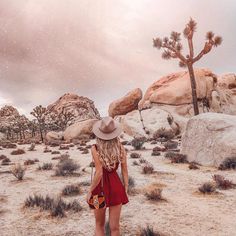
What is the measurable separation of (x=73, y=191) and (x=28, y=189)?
5.50ft

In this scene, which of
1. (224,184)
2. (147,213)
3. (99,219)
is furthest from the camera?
(224,184)

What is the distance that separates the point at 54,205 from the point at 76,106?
370 feet

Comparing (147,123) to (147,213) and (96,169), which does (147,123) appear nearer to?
(147,213)

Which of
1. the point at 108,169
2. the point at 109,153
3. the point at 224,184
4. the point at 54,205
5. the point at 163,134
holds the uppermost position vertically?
the point at 163,134

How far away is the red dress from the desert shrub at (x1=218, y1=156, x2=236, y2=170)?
26.6ft

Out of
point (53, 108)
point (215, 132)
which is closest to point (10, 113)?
point (53, 108)

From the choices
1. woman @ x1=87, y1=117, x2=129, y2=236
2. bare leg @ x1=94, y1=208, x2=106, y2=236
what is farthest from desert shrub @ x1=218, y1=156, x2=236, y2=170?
bare leg @ x1=94, y1=208, x2=106, y2=236

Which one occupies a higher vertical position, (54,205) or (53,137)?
(53,137)

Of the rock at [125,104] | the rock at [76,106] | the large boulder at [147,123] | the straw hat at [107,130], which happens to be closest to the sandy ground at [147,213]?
the straw hat at [107,130]

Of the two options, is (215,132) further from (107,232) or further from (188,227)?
(107,232)

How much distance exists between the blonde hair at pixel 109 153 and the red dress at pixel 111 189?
0.10 meters

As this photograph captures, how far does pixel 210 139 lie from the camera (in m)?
12.5

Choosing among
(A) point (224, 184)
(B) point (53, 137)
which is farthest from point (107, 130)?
(B) point (53, 137)

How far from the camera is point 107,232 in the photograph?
5.38 metres
